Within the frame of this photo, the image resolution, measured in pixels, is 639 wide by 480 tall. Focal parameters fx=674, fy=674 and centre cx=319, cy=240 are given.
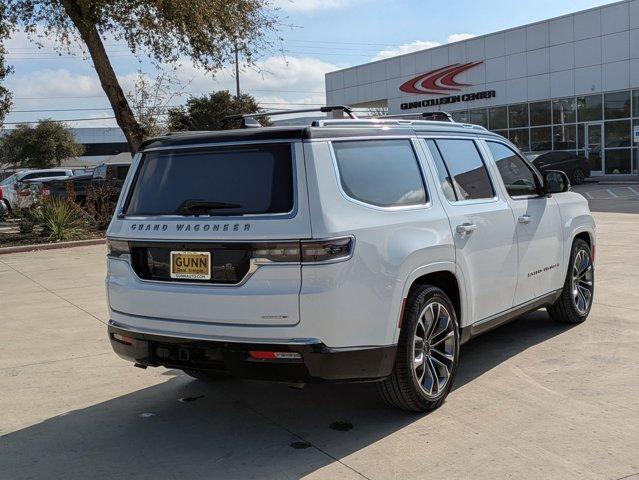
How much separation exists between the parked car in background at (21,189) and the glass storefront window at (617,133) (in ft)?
74.9

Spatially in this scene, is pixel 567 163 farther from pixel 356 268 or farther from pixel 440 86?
pixel 356 268

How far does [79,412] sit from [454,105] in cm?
3459

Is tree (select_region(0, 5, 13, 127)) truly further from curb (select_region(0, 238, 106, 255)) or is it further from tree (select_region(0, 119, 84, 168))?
tree (select_region(0, 119, 84, 168))

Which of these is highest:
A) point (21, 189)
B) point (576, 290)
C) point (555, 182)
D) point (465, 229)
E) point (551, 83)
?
point (551, 83)

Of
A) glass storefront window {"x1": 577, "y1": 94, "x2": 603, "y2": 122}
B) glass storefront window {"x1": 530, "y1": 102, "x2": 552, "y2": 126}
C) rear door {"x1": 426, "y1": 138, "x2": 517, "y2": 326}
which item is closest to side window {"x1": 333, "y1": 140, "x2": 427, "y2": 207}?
rear door {"x1": 426, "y1": 138, "x2": 517, "y2": 326}

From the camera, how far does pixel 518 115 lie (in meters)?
33.9

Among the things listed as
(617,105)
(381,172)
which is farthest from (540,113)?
(381,172)

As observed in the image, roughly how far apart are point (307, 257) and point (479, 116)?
3418 cm

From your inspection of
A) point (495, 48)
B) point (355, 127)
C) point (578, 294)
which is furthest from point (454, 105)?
point (355, 127)

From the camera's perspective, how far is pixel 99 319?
303 inches

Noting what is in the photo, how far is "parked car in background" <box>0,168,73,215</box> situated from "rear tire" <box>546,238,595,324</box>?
1787 cm

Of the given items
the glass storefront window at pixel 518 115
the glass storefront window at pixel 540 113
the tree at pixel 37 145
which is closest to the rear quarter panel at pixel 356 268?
the glass storefront window at pixel 540 113

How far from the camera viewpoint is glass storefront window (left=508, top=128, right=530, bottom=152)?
33.7 m

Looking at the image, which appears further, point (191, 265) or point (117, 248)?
point (117, 248)
